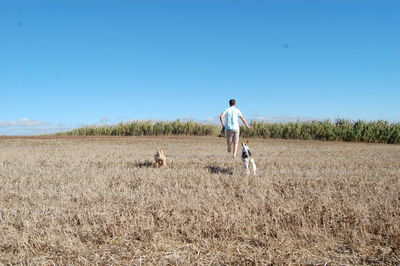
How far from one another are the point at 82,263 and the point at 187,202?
266 cm

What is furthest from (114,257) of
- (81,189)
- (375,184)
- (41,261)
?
(375,184)

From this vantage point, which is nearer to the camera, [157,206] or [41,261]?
[41,261]

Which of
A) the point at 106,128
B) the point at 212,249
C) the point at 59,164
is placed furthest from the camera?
the point at 106,128

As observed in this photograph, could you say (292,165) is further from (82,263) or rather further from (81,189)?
(82,263)

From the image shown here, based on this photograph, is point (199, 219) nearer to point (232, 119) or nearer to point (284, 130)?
point (232, 119)

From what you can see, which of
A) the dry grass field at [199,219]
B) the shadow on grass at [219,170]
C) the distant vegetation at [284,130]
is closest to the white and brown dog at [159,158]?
the shadow on grass at [219,170]

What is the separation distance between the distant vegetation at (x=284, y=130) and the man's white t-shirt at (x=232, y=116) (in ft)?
69.4

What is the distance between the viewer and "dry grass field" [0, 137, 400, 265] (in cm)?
408

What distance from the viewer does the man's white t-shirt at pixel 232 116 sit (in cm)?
1092

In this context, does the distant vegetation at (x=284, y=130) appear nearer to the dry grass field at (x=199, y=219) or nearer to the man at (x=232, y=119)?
the man at (x=232, y=119)

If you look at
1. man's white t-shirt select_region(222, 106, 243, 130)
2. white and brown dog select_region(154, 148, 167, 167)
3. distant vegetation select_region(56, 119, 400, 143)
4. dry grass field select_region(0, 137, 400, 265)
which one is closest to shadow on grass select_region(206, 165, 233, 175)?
dry grass field select_region(0, 137, 400, 265)

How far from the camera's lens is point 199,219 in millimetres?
5211

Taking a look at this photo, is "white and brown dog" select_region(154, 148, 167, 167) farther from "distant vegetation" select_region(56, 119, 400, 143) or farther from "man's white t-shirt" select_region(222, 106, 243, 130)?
"distant vegetation" select_region(56, 119, 400, 143)

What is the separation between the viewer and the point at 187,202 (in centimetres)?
627
